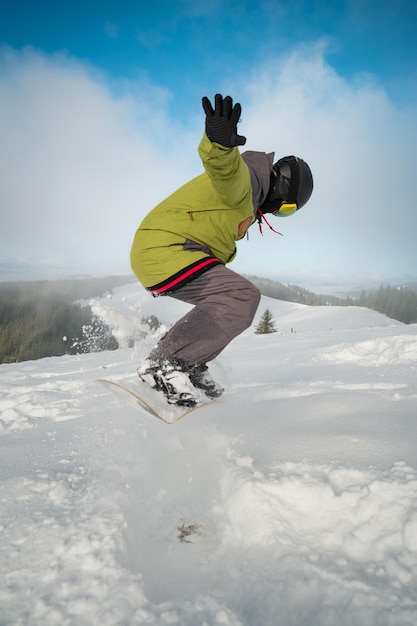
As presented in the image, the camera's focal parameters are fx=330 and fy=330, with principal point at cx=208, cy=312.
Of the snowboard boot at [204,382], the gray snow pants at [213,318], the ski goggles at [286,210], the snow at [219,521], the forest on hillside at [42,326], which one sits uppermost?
the ski goggles at [286,210]

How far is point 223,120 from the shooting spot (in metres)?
1.73

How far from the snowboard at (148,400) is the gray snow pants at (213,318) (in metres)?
0.27

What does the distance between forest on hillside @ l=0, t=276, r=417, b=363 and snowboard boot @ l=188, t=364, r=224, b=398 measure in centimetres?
5698

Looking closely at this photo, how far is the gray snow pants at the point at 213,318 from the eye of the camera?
2.26 meters

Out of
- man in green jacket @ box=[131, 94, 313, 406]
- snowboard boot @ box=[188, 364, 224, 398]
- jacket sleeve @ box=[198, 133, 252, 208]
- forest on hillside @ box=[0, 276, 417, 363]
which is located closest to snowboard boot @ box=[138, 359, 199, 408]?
man in green jacket @ box=[131, 94, 313, 406]

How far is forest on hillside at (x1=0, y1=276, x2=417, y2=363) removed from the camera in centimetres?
7344

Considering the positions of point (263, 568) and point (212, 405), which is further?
point (212, 405)

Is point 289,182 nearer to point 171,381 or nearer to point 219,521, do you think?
point 171,381

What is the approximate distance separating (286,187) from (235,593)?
97.5 inches

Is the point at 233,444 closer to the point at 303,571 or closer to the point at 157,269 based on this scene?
the point at 303,571

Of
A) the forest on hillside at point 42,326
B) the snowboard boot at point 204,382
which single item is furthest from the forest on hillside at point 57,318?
the snowboard boot at point 204,382

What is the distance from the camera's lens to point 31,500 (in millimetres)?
1278

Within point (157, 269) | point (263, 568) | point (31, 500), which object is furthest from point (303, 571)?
point (157, 269)

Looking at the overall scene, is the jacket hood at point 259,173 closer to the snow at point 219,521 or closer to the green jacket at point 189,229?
the green jacket at point 189,229
